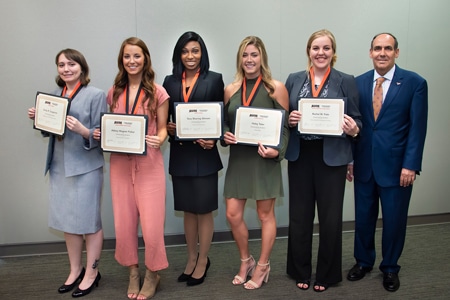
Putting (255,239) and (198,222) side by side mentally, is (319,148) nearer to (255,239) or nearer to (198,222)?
(198,222)

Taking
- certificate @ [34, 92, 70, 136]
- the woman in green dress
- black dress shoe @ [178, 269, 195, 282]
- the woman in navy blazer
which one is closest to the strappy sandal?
the woman in navy blazer

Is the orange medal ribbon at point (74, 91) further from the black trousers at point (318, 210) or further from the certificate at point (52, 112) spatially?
the black trousers at point (318, 210)

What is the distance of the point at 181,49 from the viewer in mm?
2596

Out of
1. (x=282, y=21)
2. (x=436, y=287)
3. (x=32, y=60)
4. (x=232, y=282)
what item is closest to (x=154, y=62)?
(x=32, y=60)

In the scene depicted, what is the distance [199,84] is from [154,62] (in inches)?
44.9

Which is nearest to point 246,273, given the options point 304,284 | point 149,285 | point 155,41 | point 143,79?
point 304,284

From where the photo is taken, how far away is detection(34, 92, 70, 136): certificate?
2.48 metres

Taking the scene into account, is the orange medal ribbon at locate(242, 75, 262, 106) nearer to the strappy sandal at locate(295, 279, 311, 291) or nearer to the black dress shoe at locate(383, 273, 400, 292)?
the strappy sandal at locate(295, 279, 311, 291)

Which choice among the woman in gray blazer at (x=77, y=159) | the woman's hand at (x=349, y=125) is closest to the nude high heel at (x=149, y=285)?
the woman in gray blazer at (x=77, y=159)

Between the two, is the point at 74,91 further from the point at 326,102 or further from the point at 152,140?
the point at 326,102

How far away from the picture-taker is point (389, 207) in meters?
2.87

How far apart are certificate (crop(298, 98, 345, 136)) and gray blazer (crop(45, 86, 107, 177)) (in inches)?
53.9

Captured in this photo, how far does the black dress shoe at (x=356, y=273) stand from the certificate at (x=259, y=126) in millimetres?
1278

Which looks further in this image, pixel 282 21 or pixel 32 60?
pixel 282 21
